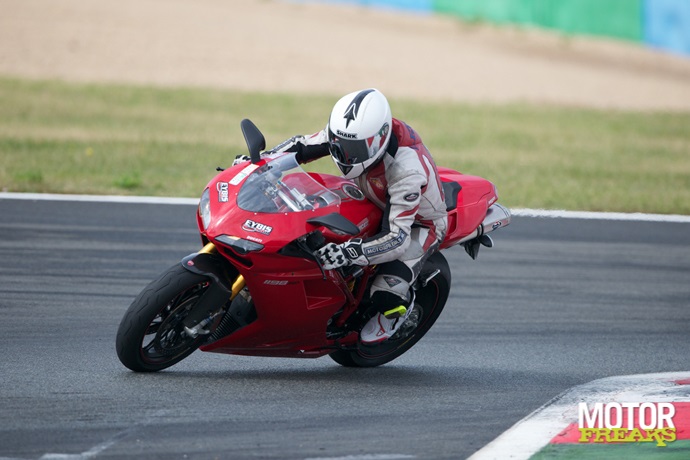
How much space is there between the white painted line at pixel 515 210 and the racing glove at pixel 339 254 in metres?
6.02

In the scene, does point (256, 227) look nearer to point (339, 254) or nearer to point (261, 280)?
point (261, 280)

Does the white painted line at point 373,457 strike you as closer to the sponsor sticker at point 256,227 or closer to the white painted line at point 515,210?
the sponsor sticker at point 256,227

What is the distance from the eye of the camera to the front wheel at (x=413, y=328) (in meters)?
6.80

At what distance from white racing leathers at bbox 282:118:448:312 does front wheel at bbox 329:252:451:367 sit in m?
0.31

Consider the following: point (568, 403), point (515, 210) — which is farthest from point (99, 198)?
point (568, 403)

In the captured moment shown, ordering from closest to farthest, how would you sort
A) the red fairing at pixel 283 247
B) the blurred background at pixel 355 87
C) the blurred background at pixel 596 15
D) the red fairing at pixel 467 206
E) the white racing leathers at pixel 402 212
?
the red fairing at pixel 283 247 → the white racing leathers at pixel 402 212 → the red fairing at pixel 467 206 → the blurred background at pixel 355 87 → the blurred background at pixel 596 15

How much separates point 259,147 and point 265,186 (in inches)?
13.0

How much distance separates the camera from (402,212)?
20.0 ft

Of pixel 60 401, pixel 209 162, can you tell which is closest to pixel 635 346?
pixel 60 401

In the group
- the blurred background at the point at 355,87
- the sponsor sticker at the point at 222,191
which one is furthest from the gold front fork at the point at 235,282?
the blurred background at the point at 355,87

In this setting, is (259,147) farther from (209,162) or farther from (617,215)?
(209,162)

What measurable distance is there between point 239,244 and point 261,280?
0.28 m

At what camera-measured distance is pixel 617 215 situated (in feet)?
40.6

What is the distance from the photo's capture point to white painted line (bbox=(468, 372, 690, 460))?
5.38 meters
